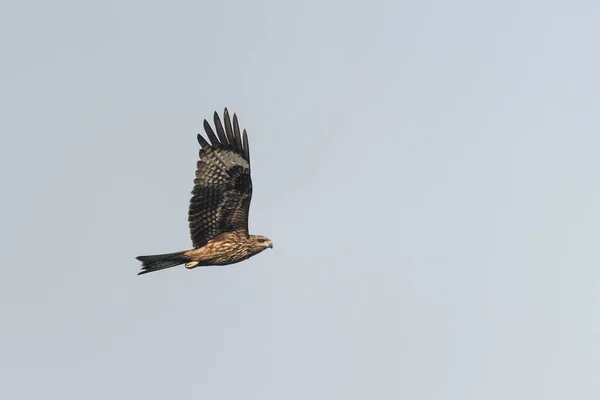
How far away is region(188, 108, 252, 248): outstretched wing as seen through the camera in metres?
16.4

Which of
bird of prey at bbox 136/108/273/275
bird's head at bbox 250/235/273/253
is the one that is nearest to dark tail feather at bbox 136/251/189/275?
bird of prey at bbox 136/108/273/275

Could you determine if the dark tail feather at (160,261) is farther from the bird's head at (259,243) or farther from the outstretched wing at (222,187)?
the bird's head at (259,243)

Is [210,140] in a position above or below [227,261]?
above

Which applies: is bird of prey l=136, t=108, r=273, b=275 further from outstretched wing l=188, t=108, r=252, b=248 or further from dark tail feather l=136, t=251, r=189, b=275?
dark tail feather l=136, t=251, r=189, b=275

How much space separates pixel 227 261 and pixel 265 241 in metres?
0.91

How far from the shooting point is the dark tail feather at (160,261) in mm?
14930

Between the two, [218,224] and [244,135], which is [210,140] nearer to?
[244,135]

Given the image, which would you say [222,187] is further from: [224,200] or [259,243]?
[259,243]

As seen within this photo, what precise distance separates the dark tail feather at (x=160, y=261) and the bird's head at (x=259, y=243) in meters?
1.51

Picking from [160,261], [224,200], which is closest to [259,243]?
[224,200]

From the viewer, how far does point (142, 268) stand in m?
14.9

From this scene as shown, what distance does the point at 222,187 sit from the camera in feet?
54.0

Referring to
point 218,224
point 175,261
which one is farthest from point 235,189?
point 175,261

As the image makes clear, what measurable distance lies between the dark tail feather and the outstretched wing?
834 mm
